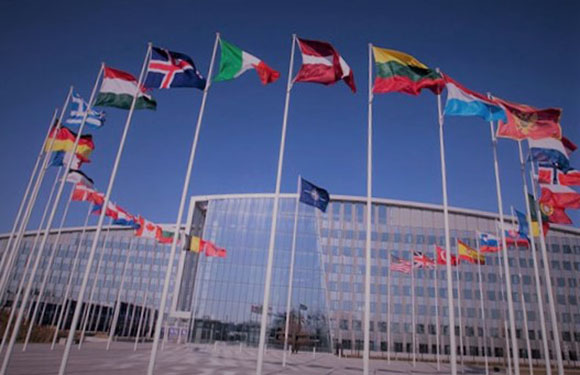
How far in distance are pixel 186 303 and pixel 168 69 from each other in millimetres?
67089

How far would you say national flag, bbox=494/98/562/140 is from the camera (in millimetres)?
16250

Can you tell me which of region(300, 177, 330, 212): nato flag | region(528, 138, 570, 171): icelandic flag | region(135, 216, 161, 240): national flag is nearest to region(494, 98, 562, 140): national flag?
region(528, 138, 570, 171): icelandic flag

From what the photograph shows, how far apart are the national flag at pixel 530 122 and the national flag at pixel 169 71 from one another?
1361 cm

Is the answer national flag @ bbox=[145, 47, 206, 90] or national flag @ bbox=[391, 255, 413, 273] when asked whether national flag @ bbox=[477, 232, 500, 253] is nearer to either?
national flag @ bbox=[391, 255, 413, 273]

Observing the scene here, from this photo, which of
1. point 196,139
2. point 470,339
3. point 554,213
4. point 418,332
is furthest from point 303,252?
point 196,139

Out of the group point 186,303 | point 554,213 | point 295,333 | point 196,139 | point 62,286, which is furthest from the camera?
point 62,286

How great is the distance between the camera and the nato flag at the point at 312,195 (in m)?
25.3

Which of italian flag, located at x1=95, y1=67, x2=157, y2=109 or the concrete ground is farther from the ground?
italian flag, located at x1=95, y1=67, x2=157, y2=109

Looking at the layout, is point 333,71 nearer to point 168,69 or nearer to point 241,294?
point 168,69

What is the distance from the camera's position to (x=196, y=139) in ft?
50.2

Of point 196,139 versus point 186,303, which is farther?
point 186,303

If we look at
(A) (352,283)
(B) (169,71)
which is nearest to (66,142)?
(B) (169,71)

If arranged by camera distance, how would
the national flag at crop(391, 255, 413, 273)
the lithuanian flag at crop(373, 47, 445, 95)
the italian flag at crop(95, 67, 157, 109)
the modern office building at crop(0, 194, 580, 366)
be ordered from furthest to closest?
the modern office building at crop(0, 194, 580, 366)
the national flag at crop(391, 255, 413, 273)
the italian flag at crop(95, 67, 157, 109)
the lithuanian flag at crop(373, 47, 445, 95)

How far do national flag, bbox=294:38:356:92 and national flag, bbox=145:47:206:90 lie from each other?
15.0ft
